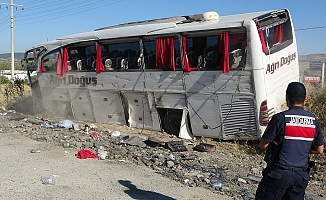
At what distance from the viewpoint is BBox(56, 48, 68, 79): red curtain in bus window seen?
11.7m

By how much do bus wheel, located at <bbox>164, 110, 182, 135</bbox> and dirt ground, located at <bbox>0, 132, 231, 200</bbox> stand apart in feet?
9.51

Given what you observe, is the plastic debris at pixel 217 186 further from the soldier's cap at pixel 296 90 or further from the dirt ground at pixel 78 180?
the soldier's cap at pixel 296 90

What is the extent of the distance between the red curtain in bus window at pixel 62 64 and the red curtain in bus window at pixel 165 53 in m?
3.91

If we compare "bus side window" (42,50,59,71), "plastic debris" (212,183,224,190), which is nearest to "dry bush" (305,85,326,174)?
"plastic debris" (212,183,224,190)

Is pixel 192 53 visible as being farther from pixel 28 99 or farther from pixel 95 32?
pixel 28 99

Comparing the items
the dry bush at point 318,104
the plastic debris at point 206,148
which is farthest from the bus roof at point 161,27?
the plastic debris at point 206,148

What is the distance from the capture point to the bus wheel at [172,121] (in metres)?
9.52

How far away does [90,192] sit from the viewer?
5355 mm

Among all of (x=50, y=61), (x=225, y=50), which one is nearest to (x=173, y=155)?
(x=225, y=50)

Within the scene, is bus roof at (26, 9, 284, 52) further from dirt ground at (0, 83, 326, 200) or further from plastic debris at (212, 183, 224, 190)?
plastic debris at (212, 183, 224, 190)

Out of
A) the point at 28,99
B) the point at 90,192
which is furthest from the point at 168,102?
the point at 28,99

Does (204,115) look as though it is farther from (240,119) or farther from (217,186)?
(217,186)

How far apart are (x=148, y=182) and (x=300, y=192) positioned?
115 inches

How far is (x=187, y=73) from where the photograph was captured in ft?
28.4
